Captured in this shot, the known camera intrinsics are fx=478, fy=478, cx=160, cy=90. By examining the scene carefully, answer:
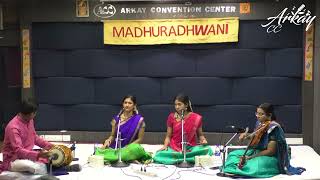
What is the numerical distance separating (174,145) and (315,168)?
5.37 ft

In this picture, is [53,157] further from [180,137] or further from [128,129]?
[180,137]

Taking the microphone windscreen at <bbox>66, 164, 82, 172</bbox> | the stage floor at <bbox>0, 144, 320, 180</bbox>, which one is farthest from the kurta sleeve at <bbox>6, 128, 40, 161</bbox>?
the microphone windscreen at <bbox>66, 164, 82, 172</bbox>

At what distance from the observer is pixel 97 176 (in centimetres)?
495

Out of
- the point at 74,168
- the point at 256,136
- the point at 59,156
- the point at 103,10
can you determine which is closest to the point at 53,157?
the point at 59,156

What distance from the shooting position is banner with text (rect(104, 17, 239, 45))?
715 centimetres

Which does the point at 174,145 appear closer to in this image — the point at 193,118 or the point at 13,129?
the point at 193,118

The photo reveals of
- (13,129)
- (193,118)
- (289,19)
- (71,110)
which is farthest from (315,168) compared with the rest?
(71,110)

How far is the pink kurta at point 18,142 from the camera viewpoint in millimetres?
4875

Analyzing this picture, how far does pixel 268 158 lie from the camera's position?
200 inches

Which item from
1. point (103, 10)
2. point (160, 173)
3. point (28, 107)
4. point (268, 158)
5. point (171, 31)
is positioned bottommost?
point (160, 173)

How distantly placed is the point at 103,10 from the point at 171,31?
108 centimetres

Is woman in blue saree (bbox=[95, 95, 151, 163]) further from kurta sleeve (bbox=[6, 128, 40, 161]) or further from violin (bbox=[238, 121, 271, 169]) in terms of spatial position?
violin (bbox=[238, 121, 271, 169])

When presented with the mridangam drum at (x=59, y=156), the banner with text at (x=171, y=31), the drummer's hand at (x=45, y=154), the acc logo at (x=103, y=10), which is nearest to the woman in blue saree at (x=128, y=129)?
the mridangam drum at (x=59, y=156)

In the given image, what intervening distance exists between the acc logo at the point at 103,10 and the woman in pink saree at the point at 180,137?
2.15 m
